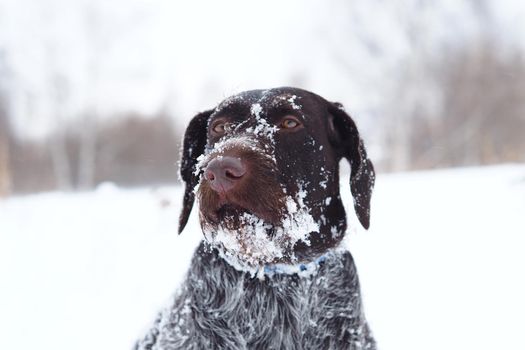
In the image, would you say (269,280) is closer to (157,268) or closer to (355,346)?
(355,346)

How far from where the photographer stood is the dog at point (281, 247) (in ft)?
7.82

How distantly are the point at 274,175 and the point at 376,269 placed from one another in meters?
4.44

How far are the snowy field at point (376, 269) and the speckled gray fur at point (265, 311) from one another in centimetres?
36

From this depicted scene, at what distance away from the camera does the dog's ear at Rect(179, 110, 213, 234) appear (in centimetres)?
309

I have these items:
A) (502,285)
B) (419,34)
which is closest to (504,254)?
(502,285)

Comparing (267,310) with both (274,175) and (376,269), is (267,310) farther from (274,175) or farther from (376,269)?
(376,269)

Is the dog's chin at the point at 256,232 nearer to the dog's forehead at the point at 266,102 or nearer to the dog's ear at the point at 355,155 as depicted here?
the dog's ear at the point at 355,155

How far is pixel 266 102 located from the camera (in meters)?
2.67

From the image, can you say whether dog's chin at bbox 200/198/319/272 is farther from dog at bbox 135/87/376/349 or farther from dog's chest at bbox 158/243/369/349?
dog's chest at bbox 158/243/369/349

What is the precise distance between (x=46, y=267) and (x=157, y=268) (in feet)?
5.02

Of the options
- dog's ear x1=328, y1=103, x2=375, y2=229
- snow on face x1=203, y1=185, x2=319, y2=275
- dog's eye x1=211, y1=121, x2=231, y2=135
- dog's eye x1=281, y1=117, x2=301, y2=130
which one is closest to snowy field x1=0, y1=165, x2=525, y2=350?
dog's ear x1=328, y1=103, x2=375, y2=229

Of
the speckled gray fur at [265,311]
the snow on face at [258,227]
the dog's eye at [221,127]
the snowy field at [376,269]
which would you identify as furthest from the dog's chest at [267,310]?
the dog's eye at [221,127]

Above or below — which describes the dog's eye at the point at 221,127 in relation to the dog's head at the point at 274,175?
above

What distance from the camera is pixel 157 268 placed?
279 inches
